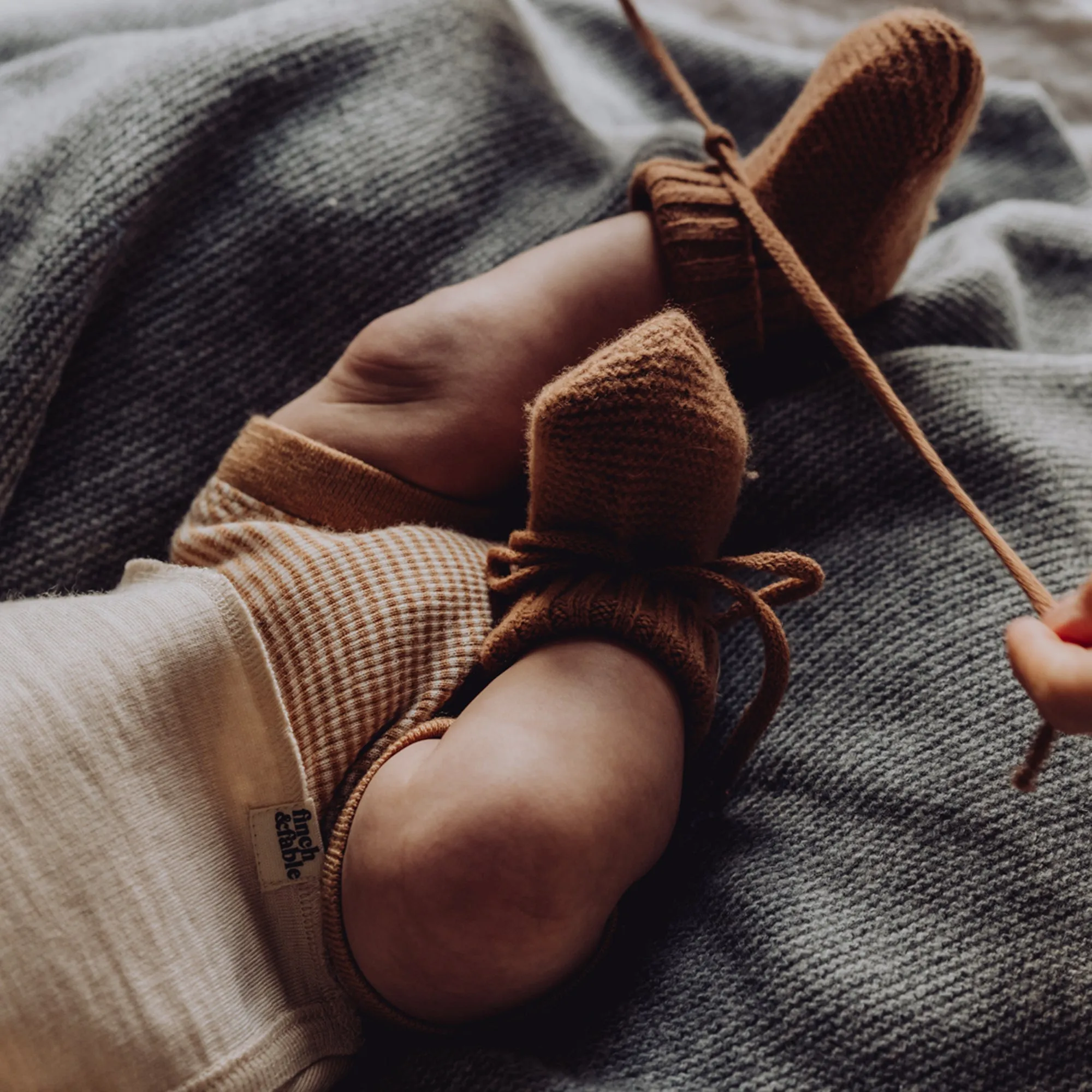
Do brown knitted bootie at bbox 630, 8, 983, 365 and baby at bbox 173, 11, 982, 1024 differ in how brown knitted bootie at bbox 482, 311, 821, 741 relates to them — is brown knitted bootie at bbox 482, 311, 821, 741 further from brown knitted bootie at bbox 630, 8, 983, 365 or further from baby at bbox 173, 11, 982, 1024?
brown knitted bootie at bbox 630, 8, 983, 365

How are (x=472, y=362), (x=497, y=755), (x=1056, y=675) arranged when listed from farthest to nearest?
1. (x=472, y=362)
2. (x=497, y=755)
3. (x=1056, y=675)

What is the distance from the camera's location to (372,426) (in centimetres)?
64

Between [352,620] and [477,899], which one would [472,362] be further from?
[477,899]

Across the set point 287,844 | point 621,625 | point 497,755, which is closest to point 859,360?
point 621,625

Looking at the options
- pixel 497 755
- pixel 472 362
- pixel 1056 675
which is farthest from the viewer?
pixel 472 362

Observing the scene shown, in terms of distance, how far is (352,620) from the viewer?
1.87ft

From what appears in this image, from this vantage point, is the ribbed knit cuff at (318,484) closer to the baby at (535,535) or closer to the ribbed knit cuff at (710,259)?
the baby at (535,535)

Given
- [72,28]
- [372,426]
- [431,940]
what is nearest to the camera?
[431,940]

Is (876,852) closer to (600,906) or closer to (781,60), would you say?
(600,906)

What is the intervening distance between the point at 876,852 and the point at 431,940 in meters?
0.27

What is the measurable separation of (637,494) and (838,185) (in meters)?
0.27

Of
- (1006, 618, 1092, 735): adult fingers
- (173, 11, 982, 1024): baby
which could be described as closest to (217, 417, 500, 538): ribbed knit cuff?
(173, 11, 982, 1024): baby

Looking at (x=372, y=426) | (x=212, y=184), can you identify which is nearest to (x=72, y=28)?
(x=212, y=184)

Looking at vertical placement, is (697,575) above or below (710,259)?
below
